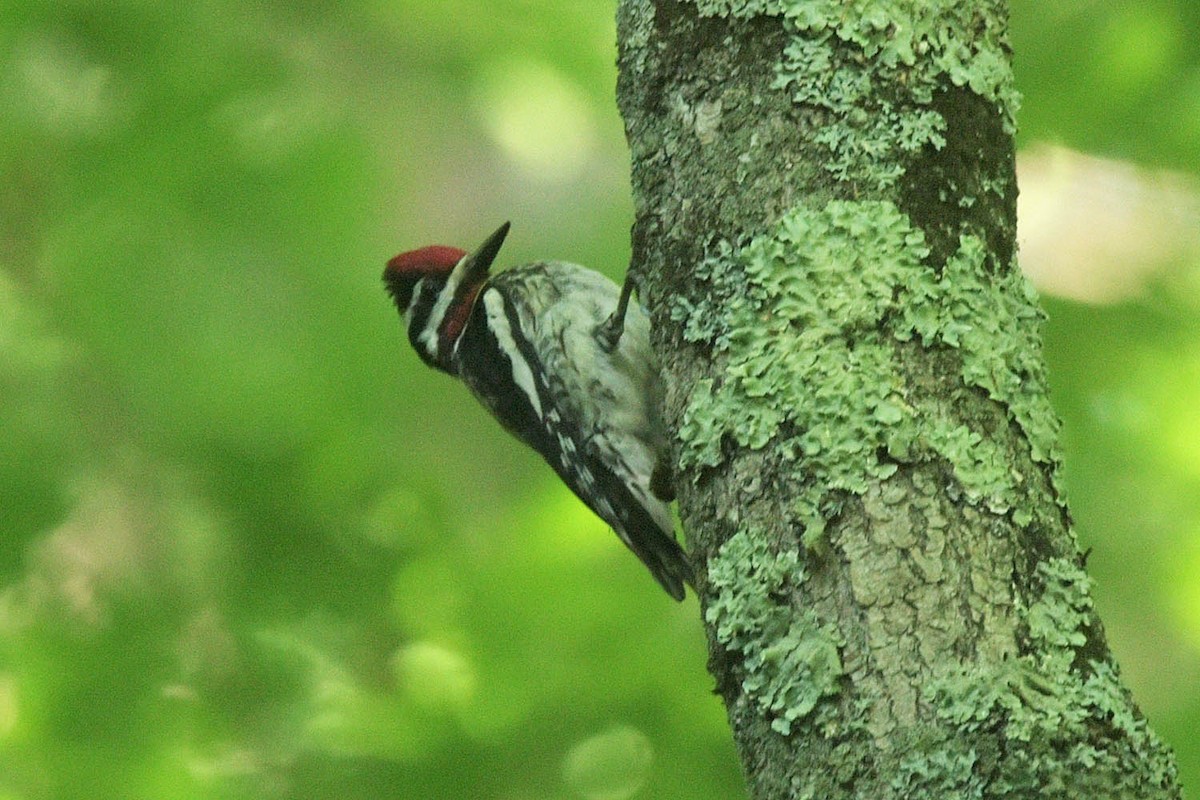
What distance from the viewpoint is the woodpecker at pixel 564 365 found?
2906 millimetres

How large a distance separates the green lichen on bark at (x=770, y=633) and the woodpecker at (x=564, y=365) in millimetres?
1139

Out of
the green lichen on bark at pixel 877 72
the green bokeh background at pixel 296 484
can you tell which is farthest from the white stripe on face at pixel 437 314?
the green lichen on bark at pixel 877 72

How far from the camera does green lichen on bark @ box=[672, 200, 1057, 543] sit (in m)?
1.51

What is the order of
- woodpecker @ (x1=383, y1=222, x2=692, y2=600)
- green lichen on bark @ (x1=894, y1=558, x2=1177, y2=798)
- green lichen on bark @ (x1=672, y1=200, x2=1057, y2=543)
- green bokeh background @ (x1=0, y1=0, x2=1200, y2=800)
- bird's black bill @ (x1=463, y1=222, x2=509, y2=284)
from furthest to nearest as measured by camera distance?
1. bird's black bill @ (x1=463, y1=222, x2=509, y2=284)
2. woodpecker @ (x1=383, y1=222, x2=692, y2=600)
3. green bokeh background @ (x1=0, y1=0, x2=1200, y2=800)
4. green lichen on bark @ (x1=672, y1=200, x2=1057, y2=543)
5. green lichen on bark @ (x1=894, y1=558, x2=1177, y2=798)

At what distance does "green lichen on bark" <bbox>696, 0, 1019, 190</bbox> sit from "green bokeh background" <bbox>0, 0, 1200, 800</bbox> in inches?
46.5


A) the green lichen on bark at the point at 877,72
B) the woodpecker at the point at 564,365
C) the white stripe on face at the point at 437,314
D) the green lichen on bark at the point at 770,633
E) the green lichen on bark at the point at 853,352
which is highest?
the white stripe on face at the point at 437,314

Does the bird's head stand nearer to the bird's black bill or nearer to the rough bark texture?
the bird's black bill

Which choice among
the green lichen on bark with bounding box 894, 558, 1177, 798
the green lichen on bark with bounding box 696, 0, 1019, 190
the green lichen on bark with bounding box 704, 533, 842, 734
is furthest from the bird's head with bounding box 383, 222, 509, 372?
the green lichen on bark with bounding box 894, 558, 1177, 798

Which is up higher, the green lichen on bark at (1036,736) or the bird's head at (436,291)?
the bird's head at (436,291)

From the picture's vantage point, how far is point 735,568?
153cm

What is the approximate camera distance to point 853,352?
1600mm

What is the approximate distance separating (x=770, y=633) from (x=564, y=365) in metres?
1.58

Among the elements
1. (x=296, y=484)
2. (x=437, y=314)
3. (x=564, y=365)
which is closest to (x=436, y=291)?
(x=437, y=314)

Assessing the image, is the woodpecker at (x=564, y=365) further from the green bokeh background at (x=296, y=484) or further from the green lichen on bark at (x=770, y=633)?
the green lichen on bark at (x=770, y=633)
